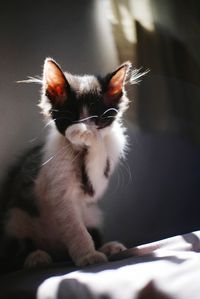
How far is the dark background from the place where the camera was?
1.69 metres

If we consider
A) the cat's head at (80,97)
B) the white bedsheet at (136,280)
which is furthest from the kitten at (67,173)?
the white bedsheet at (136,280)

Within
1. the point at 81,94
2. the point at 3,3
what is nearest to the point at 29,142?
the point at 81,94

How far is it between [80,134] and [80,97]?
0.13 m

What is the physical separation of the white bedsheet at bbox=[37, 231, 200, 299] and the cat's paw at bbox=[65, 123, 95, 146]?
39cm

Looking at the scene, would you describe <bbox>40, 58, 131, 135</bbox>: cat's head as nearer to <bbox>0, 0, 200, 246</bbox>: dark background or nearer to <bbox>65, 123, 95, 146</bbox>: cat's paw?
<bbox>65, 123, 95, 146</bbox>: cat's paw

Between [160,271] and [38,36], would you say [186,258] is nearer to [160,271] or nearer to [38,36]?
[160,271]

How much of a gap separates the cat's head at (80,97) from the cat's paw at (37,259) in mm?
405

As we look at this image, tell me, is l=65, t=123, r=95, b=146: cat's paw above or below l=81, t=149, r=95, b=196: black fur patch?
above

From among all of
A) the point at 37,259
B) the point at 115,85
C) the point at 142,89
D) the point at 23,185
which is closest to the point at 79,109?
the point at 115,85

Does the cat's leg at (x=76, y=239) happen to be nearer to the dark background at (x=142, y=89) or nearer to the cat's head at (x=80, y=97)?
the cat's head at (x=80, y=97)

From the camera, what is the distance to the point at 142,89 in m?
1.96

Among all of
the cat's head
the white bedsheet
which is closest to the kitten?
the cat's head

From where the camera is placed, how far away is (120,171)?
1.87 meters

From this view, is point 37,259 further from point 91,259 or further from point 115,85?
point 115,85
